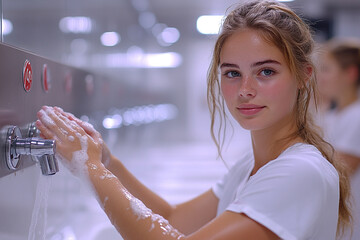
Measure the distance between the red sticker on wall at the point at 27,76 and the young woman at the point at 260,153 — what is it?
0.18 ft

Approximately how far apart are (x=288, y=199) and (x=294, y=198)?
0.01 metres

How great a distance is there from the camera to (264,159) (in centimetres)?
94

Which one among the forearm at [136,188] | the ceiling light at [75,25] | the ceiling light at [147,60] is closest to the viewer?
the forearm at [136,188]

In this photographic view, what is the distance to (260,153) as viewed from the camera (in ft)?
Answer: 3.10

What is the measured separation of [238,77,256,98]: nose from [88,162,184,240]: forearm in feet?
0.94

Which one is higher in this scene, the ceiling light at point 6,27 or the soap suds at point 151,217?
the ceiling light at point 6,27

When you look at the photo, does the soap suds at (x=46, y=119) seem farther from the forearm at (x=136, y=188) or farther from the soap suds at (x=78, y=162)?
the forearm at (x=136, y=188)

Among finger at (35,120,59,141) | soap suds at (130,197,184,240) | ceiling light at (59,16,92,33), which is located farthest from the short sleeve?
ceiling light at (59,16,92,33)

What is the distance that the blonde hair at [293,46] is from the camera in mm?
802

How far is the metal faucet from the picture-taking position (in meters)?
0.64

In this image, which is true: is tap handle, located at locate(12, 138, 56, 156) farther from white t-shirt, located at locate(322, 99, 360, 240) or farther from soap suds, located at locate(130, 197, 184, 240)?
white t-shirt, located at locate(322, 99, 360, 240)

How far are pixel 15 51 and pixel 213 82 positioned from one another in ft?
1.53

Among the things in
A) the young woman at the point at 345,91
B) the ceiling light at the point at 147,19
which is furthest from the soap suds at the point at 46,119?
the ceiling light at the point at 147,19

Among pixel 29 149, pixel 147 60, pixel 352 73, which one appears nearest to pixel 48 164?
pixel 29 149
